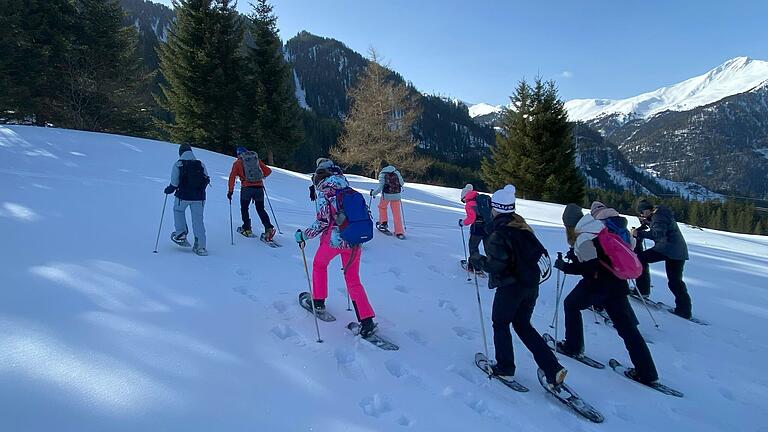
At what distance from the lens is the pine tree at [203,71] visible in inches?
991

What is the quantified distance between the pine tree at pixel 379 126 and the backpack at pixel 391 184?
18.5 meters

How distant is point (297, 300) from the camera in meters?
5.66

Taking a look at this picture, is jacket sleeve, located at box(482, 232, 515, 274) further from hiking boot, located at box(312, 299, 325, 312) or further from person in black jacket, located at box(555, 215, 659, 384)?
hiking boot, located at box(312, 299, 325, 312)

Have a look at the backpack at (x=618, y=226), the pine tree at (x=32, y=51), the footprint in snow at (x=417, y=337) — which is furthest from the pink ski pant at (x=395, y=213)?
the pine tree at (x=32, y=51)

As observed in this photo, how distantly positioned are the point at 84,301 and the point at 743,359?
925cm

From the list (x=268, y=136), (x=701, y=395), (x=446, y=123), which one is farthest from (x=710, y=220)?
(x=701, y=395)

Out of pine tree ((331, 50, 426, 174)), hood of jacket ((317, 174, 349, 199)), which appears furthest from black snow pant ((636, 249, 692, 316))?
pine tree ((331, 50, 426, 174))

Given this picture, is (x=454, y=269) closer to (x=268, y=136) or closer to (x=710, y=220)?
(x=268, y=136)

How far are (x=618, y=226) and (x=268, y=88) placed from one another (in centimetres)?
2627

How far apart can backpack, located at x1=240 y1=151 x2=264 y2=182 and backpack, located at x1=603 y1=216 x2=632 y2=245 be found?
6.54 metres

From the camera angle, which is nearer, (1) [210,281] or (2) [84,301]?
(2) [84,301]

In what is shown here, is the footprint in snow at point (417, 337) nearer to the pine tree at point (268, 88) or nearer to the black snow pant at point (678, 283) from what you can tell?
the black snow pant at point (678, 283)

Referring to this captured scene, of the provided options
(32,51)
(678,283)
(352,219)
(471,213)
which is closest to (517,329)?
(352,219)

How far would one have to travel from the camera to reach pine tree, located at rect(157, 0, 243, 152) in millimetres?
25172
